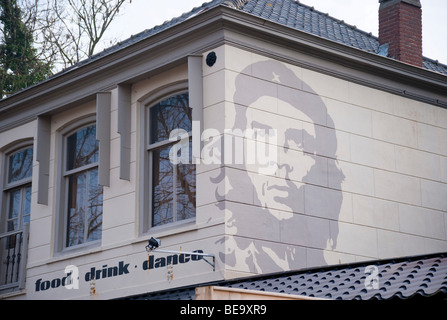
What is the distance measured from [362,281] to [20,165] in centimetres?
932

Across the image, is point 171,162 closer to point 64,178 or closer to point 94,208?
point 94,208

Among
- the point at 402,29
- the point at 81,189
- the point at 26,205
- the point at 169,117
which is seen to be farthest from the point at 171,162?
the point at 402,29

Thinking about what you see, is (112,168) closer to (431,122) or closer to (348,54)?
(348,54)

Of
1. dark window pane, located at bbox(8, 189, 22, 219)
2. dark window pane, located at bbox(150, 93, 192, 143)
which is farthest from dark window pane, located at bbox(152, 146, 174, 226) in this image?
dark window pane, located at bbox(8, 189, 22, 219)

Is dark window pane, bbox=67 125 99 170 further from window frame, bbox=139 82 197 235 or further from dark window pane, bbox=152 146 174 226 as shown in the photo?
dark window pane, bbox=152 146 174 226

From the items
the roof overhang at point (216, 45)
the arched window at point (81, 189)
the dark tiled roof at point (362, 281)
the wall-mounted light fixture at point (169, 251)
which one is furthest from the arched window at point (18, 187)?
the dark tiled roof at point (362, 281)

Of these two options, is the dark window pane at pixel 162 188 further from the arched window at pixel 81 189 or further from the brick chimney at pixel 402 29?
the brick chimney at pixel 402 29

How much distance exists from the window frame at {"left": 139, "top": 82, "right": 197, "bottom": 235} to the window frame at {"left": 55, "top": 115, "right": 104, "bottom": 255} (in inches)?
53.5

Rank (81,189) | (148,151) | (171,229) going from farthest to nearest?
(81,189), (148,151), (171,229)

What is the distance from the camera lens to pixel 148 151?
15070 mm

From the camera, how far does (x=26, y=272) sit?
54.5 ft

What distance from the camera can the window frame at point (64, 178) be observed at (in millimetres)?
16250
